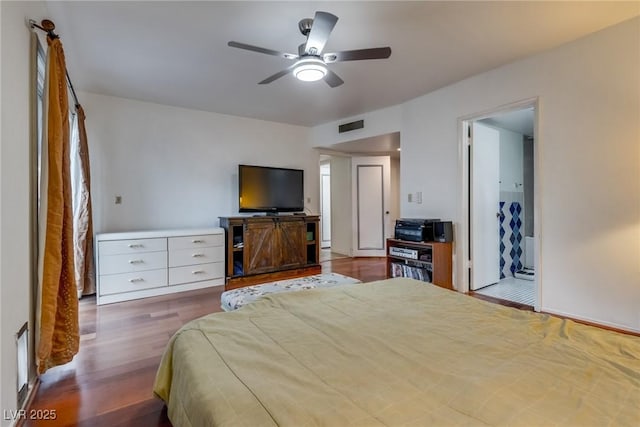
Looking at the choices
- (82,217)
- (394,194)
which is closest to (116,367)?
(82,217)

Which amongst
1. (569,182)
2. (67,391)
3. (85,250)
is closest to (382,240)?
(569,182)

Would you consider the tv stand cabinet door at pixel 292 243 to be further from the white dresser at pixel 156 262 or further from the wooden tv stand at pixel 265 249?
the white dresser at pixel 156 262

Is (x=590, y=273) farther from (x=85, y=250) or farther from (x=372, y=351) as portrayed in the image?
(x=85, y=250)

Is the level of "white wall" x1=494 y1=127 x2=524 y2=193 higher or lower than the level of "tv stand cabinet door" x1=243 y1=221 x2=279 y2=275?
higher

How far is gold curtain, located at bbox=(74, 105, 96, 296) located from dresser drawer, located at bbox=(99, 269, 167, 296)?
29cm

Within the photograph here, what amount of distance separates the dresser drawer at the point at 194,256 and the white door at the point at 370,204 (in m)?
3.15

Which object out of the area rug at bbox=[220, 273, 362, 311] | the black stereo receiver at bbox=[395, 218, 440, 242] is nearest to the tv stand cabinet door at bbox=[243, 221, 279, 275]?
the area rug at bbox=[220, 273, 362, 311]

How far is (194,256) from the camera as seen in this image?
158 inches

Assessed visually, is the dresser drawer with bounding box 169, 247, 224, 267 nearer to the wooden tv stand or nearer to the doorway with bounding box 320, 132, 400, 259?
the wooden tv stand

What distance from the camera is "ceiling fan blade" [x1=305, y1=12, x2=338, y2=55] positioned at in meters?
1.77

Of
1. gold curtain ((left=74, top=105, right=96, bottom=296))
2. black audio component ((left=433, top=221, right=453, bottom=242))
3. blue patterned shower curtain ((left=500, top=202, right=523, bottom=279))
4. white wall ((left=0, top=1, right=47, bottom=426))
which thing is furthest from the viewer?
blue patterned shower curtain ((left=500, top=202, right=523, bottom=279))

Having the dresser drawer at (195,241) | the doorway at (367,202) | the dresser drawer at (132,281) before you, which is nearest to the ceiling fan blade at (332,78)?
the dresser drawer at (195,241)

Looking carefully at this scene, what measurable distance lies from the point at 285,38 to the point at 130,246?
2885 mm

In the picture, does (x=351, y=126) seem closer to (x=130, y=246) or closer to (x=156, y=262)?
(x=156, y=262)
